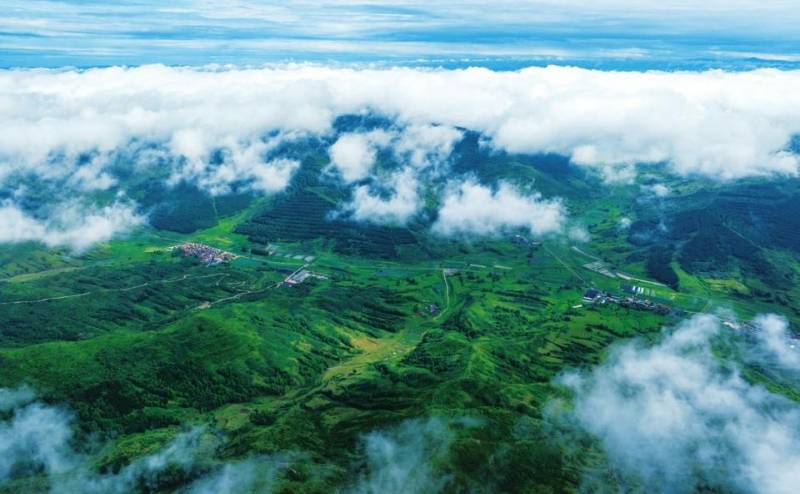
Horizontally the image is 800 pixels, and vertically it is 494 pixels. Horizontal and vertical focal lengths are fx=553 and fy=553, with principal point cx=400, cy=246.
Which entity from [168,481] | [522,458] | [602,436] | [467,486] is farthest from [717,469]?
[168,481]

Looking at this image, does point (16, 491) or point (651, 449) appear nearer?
point (16, 491)

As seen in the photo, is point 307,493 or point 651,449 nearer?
point 307,493

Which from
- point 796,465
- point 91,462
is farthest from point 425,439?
point 796,465

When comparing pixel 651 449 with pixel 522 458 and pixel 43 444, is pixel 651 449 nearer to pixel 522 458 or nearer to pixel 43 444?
pixel 522 458

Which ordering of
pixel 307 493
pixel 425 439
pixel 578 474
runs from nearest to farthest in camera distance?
1. pixel 307 493
2. pixel 578 474
3. pixel 425 439

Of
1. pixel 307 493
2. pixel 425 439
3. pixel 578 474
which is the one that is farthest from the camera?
pixel 425 439

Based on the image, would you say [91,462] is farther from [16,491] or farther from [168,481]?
[168,481]

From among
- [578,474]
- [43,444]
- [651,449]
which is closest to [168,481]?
[43,444]

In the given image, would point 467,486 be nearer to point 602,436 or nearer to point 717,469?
point 602,436
